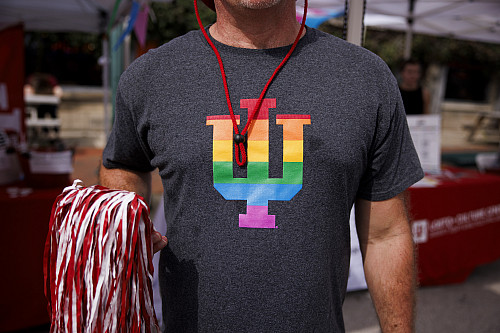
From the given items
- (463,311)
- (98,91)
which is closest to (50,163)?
(463,311)

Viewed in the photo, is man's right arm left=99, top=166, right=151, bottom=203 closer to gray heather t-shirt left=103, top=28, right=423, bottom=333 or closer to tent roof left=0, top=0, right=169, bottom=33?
gray heather t-shirt left=103, top=28, right=423, bottom=333

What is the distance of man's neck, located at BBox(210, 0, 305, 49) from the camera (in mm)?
956

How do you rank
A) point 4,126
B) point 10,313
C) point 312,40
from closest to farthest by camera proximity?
1. point 312,40
2. point 10,313
3. point 4,126

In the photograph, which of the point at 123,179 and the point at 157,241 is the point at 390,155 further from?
the point at 123,179

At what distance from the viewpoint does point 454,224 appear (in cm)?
350

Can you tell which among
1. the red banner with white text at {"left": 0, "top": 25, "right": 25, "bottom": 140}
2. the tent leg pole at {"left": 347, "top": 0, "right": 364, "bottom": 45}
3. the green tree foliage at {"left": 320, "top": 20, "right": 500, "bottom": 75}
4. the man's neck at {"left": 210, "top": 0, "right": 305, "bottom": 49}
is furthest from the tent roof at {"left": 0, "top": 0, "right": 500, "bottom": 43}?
the green tree foliage at {"left": 320, "top": 20, "right": 500, "bottom": 75}

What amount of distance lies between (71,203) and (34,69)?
39.8ft

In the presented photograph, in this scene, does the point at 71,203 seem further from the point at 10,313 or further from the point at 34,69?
the point at 34,69

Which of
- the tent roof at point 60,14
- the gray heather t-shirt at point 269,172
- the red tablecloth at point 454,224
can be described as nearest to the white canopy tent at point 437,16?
the red tablecloth at point 454,224

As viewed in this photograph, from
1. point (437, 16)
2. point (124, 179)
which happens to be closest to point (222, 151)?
point (124, 179)

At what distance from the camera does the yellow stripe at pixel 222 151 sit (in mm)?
917

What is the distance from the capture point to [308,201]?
2.97ft

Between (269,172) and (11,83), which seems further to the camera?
(11,83)

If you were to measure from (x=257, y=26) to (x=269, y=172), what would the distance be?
1.17ft
